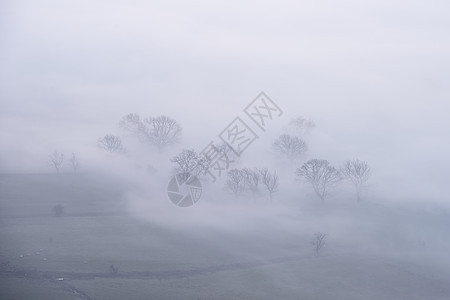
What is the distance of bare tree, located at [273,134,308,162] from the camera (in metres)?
114

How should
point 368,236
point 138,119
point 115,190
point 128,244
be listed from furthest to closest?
1. point 138,119
2. point 115,190
3. point 368,236
4. point 128,244

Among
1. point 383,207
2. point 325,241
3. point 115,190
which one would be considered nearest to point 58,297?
point 325,241

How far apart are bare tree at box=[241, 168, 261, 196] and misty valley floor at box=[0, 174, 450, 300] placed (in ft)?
26.0

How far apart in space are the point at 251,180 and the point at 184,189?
46.3ft

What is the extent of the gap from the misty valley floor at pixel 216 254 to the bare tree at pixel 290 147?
25680 millimetres

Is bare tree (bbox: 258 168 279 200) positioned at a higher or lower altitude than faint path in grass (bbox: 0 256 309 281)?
higher

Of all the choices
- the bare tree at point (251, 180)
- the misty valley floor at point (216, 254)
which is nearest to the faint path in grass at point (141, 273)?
the misty valley floor at point (216, 254)

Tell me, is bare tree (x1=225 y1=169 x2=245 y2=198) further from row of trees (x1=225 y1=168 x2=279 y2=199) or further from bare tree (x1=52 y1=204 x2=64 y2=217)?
bare tree (x1=52 y1=204 x2=64 y2=217)

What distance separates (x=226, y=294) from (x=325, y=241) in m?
28.8

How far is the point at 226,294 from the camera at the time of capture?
4462 centimetres

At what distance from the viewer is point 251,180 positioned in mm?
94750

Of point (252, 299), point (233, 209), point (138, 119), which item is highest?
point (138, 119)

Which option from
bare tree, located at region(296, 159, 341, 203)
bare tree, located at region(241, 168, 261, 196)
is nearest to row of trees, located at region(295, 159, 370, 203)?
bare tree, located at region(296, 159, 341, 203)

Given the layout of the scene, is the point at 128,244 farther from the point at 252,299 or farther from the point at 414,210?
the point at 414,210
